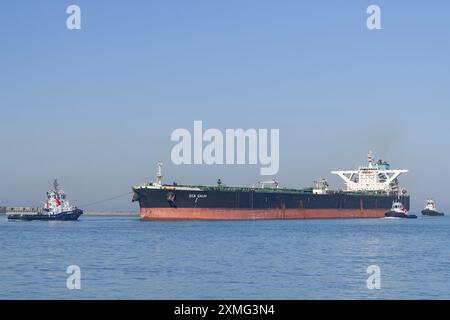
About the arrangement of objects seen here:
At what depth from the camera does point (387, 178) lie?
129875 mm

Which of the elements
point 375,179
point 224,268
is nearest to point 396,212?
point 375,179

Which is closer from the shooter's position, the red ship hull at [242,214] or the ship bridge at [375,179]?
the red ship hull at [242,214]

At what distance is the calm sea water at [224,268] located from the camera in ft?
87.9

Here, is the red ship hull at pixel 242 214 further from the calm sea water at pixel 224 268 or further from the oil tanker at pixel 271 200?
the calm sea water at pixel 224 268

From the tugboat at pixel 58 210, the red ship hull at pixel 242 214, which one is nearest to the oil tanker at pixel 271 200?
the red ship hull at pixel 242 214

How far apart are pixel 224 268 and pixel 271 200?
203 ft

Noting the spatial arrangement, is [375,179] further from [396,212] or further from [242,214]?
[242,214]

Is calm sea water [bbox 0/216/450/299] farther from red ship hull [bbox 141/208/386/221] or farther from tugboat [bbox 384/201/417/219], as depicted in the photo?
tugboat [bbox 384/201/417/219]

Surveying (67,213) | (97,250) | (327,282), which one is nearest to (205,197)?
(67,213)

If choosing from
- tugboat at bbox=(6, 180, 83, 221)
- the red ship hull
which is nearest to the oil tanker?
the red ship hull
